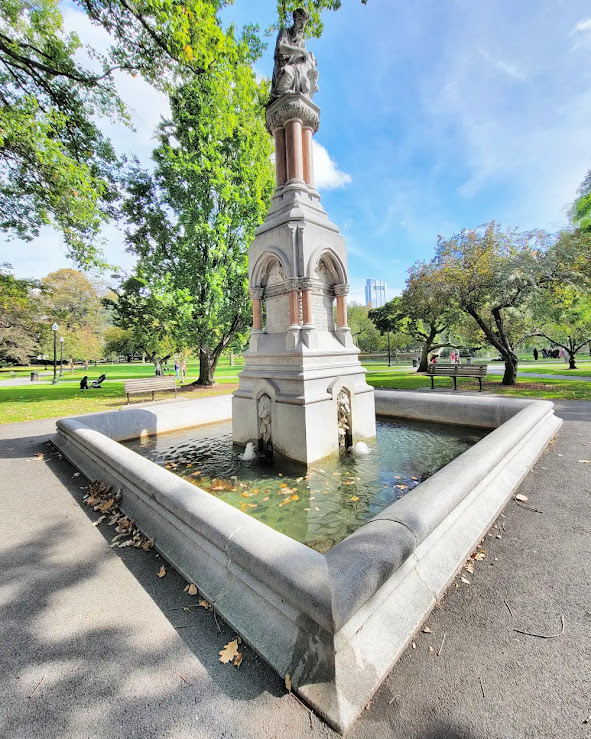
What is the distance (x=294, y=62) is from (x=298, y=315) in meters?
5.68

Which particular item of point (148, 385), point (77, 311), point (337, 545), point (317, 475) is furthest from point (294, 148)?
point (77, 311)

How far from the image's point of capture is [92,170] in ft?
45.1

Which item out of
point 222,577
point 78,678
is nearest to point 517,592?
point 222,577

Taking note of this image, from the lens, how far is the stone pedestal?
611 centimetres

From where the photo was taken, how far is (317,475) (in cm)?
540

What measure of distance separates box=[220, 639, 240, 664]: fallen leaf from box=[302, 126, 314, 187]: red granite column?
26.4ft

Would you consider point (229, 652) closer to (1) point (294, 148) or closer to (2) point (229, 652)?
(2) point (229, 652)

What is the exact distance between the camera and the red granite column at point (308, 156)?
23.9ft

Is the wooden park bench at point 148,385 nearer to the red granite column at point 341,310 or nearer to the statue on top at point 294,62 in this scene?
the red granite column at point 341,310

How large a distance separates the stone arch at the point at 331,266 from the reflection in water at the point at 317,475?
3809 mm

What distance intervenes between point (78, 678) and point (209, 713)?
0.89m

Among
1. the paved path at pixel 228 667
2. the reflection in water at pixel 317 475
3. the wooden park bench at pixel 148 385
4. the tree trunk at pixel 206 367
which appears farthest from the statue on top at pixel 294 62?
the tree trunk at pixel 206 367

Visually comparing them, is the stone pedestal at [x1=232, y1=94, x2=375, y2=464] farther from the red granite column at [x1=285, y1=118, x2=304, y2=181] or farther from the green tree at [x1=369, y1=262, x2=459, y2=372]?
the green tree at [x1=369, y1=262, x2=459, y2=372]

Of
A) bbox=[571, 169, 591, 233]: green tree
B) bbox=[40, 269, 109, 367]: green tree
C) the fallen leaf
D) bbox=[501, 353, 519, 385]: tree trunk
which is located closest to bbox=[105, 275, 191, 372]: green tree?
the fallen leaf
